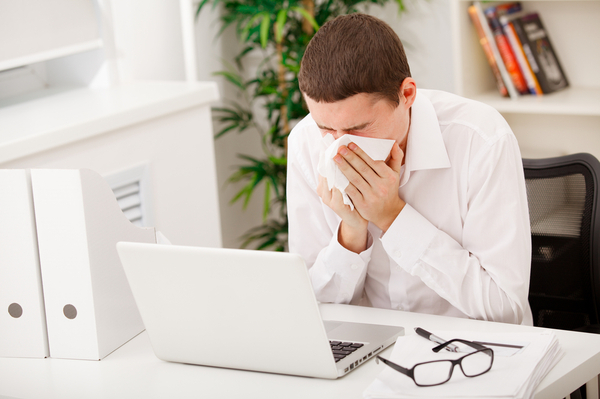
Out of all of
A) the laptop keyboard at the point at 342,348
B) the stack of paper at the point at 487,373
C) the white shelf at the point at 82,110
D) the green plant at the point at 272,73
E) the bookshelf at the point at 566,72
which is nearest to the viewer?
the stack of paper at the point at 487,373

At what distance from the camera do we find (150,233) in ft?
4.11

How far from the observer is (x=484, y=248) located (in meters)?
1.26

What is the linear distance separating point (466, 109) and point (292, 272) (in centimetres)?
58

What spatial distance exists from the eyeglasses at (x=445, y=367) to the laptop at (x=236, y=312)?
11 cm

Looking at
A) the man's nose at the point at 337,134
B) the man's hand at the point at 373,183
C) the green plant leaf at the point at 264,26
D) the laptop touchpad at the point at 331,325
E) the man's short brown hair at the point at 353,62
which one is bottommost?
the laptop touchpad at the point at 331,325

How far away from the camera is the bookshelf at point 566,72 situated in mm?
2400

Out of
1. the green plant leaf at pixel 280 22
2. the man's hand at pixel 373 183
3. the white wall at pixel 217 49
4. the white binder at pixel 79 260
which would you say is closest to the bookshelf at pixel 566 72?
the white wall at pixel 217 49

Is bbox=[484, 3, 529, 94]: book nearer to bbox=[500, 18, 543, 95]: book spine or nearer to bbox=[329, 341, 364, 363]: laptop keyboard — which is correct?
bbox=[500, 18, 543, 95]: book spine

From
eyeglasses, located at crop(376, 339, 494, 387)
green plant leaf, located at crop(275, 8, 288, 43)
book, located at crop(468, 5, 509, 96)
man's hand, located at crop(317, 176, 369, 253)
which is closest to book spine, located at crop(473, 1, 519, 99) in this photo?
book, located at crop(468, 5, 509, 96)

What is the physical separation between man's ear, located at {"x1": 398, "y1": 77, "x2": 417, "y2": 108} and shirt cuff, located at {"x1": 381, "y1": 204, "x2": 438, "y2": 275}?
0.20m

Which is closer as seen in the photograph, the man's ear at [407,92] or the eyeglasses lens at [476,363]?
the eyeglasses lens at [476,363]

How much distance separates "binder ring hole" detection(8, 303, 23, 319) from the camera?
1190mm

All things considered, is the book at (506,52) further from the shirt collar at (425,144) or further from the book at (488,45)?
the shirt collar at (425,144)

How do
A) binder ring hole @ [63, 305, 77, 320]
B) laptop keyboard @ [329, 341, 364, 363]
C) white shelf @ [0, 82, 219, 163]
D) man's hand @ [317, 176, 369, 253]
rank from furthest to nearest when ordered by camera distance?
white shelf @ [0, 82, 219, 163] < man's hand @ [317, 176, 369, 253] < binder ring hole @ [63, 305, 77, 320] < laptop keyboard @ [329, 341, 364, 363]
